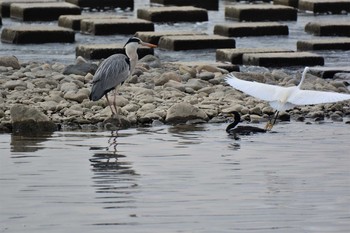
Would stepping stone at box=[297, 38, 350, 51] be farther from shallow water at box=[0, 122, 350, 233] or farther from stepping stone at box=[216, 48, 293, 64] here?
shallow water at box=[0, 122, 350, 233]

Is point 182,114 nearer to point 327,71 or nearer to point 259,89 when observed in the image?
point 259,89

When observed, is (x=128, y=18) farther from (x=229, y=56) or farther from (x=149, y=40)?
(x=229, y=56)

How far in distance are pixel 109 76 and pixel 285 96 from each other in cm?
230

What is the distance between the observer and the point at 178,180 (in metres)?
11.9

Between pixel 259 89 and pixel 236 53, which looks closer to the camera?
pixel 259 89

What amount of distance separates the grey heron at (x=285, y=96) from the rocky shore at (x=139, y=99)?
2.57 feet

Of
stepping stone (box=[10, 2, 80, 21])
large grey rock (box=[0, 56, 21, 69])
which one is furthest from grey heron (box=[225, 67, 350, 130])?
stepping stone (box=[10, 2, 80, 21])

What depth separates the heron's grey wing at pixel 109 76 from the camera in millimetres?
15711

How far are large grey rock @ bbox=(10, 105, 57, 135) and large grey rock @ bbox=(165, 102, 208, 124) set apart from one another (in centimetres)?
147

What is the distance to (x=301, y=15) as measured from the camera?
2830 centimetres

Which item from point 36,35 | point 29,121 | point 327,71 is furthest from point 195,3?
point 29,121

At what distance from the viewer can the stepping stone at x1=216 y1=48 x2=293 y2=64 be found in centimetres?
2072

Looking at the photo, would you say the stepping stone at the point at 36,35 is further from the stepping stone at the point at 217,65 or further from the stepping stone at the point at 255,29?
the stepping stone at the point at 217,65

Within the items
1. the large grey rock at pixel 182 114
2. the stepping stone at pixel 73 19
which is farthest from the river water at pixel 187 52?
the large grey rock at pixel 182 114
